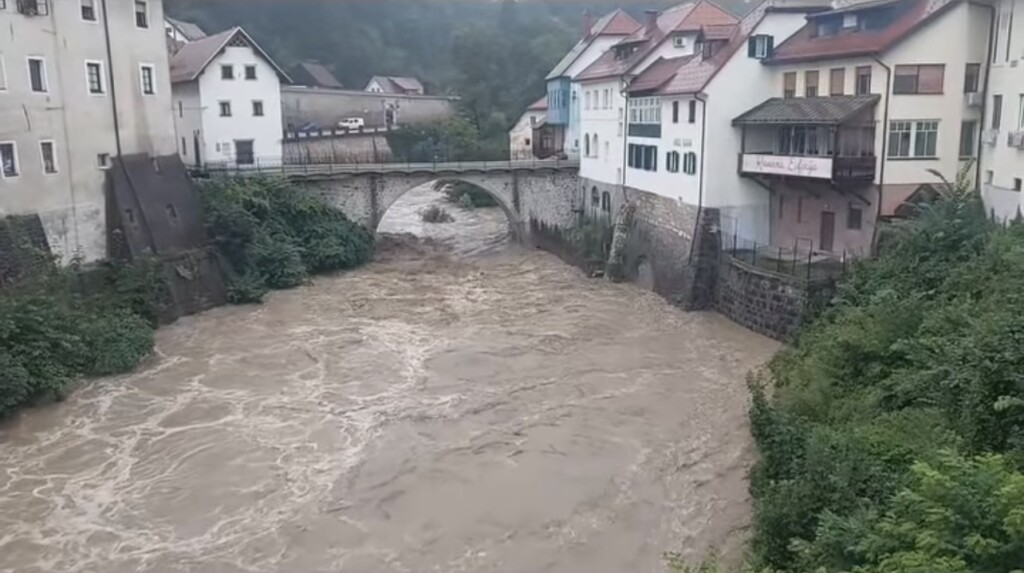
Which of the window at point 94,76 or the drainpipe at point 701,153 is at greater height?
the window at point 94,76

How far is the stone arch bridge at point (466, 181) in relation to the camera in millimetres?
37312

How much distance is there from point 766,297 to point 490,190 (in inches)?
695

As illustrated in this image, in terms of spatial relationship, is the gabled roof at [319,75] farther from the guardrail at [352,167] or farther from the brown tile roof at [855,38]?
the brown tile roof at [855,38]

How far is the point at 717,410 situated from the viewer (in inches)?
786

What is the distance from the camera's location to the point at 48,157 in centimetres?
2666

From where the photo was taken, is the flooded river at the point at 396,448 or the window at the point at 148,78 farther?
the window at the point at 148,78

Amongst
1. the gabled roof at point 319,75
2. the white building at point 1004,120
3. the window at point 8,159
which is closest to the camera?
the white building at point 1004,120

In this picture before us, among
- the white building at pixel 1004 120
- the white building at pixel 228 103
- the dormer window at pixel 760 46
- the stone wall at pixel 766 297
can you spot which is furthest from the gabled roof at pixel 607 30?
the white building at pixel 1004 120

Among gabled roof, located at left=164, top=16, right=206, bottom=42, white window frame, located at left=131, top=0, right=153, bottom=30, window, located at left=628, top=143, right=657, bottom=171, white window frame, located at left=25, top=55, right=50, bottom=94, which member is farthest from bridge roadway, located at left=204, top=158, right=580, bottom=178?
gabled roof, located at left=164, top=16, right=206, bottom=42

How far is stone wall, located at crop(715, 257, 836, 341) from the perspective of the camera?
2372 cm

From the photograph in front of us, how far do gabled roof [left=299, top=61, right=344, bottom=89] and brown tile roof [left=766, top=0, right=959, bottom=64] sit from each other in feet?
166

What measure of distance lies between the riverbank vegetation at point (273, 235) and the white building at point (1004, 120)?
23.3m

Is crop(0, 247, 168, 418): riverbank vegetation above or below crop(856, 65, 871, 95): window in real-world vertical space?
below

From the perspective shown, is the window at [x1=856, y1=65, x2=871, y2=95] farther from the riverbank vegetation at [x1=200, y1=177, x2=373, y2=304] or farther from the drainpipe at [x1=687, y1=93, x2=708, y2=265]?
the riverbank vegetation at [x1=200, y1=177, x2=373, y2=304]
